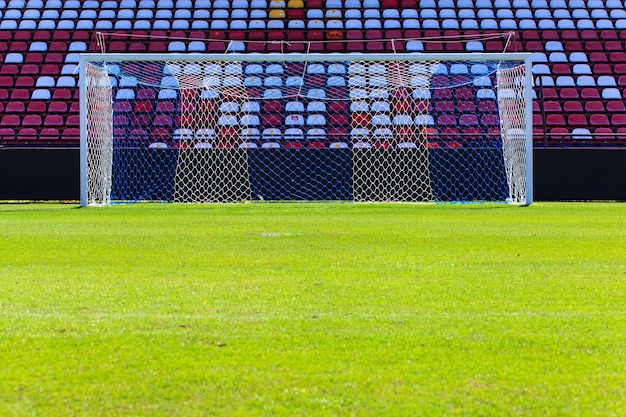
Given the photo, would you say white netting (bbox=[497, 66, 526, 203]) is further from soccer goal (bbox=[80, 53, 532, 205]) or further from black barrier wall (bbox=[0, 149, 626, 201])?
black barrier wall (bbox=[0, 149, 626, 201])

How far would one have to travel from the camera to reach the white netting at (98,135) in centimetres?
1580

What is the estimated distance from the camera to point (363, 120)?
19.2 m

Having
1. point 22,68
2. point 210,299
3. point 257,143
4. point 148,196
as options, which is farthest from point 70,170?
point 210,299

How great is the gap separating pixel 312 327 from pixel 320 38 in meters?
19.5

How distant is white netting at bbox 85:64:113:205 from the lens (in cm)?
1580

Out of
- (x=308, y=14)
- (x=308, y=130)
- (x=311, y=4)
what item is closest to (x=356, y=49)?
(x=308, y=14)

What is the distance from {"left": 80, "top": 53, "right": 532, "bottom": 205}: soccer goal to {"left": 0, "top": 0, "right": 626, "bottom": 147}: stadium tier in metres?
0.36

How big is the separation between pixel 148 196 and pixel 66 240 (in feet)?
30.2

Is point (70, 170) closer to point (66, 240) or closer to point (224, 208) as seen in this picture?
point (224, 208)

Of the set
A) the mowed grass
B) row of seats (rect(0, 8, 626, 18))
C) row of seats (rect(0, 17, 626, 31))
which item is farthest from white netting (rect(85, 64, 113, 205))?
the mowed grass

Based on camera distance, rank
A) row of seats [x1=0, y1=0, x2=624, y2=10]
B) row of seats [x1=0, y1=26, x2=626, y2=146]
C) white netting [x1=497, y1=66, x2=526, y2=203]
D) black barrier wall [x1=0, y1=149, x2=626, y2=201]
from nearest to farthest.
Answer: white netting [x1=497, y1=66, x2=526, y2=203], black barrier wall [x1=0, y1=149, x2=626, y2=201], row of seats [x1=0, y1=26, x2=626, y2=146], row of seats [x1=0, y1=0, x2=624, y2=10]

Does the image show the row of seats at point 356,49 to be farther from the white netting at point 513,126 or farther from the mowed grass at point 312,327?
→ the mowed grass at point 312,327

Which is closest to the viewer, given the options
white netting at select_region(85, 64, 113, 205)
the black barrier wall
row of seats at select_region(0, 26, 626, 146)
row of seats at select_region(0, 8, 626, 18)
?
white netting at select_region(85, 64, 113, 205)

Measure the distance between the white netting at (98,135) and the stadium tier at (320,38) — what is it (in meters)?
2.55
